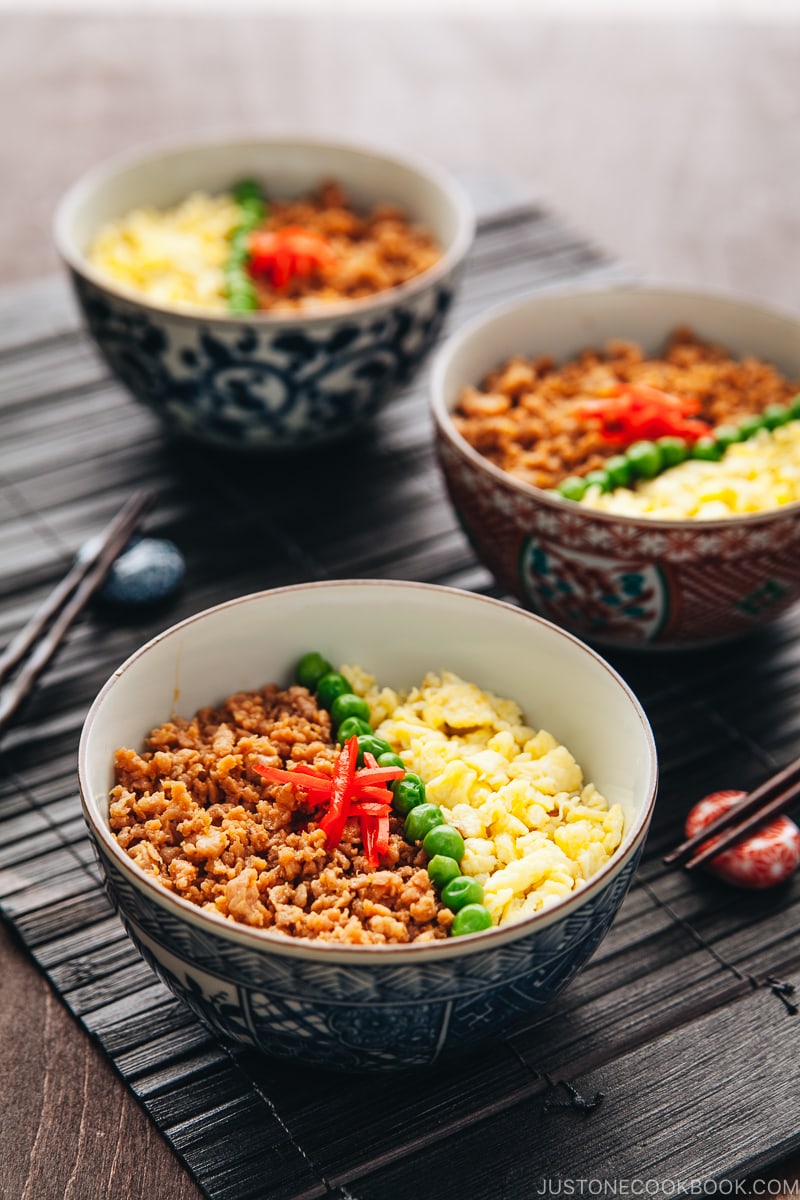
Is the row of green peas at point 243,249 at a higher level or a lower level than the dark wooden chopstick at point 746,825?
higher

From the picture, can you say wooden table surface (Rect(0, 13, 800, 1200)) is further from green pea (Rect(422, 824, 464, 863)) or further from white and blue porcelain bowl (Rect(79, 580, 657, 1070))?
green pea (Rect(422, 824, 464, 863))

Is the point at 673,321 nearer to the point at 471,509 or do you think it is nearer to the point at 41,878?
the point at 471,509

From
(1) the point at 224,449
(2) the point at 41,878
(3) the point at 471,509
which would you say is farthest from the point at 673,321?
(2) the point at 41,878

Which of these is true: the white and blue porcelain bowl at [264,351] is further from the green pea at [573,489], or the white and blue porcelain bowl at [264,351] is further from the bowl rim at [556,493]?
the green pea at [573,489]

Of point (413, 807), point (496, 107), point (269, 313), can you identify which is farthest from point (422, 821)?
point (496, 107)

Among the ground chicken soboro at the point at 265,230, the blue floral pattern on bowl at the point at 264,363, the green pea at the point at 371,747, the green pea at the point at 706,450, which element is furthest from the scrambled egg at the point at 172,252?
the green pea at the point at 371,747

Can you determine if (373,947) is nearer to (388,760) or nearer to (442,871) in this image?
(442,871)
